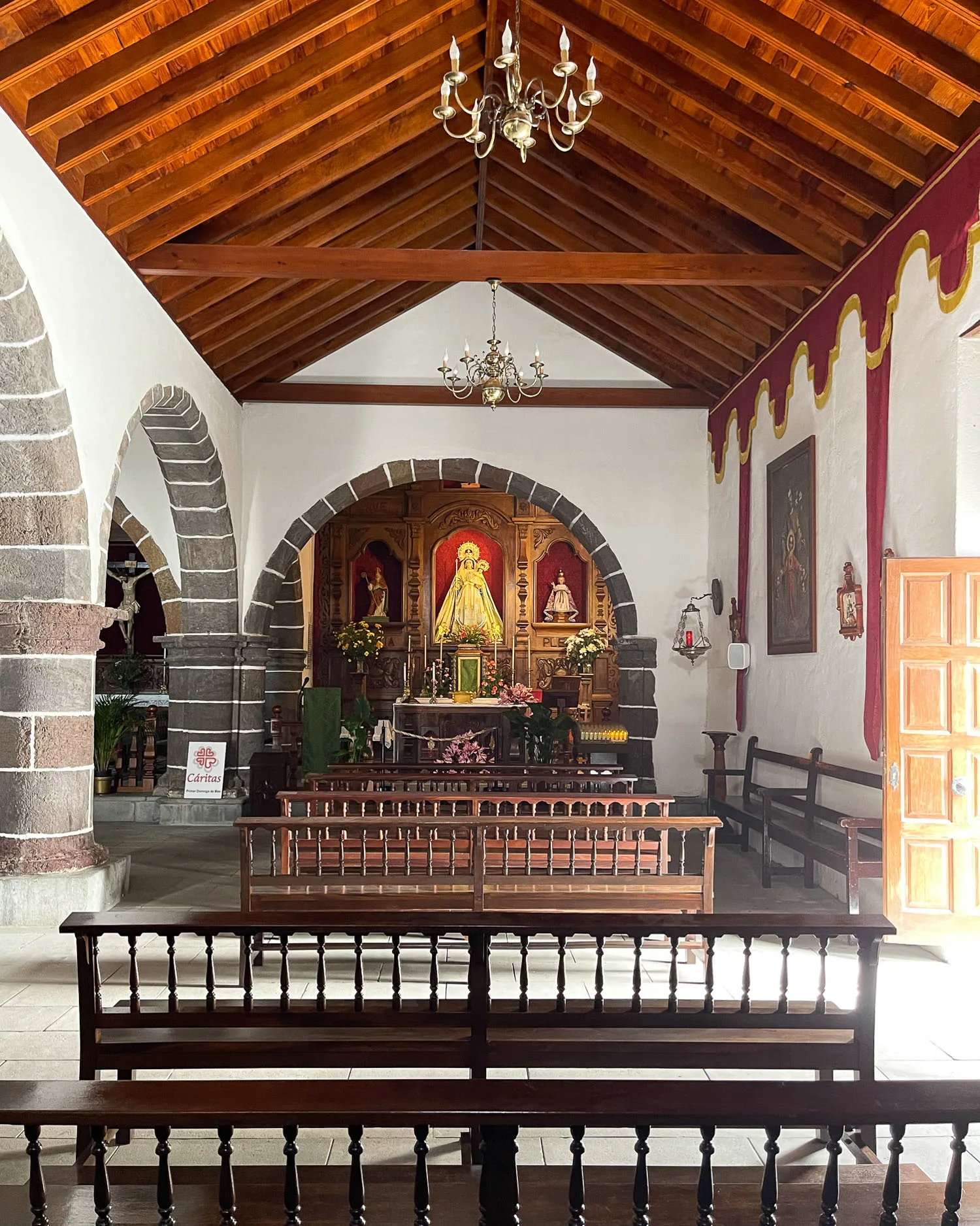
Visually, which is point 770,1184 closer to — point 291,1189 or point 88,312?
point 291,1189

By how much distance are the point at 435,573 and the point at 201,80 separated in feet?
33.8

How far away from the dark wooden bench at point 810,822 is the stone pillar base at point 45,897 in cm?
424

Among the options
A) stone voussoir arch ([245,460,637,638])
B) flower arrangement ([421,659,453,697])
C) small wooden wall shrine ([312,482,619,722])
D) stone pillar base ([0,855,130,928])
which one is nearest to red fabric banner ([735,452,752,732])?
stone voussoir arch ([245,460,637,638])

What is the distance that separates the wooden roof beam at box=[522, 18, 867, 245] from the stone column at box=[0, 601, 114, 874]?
15.3ft

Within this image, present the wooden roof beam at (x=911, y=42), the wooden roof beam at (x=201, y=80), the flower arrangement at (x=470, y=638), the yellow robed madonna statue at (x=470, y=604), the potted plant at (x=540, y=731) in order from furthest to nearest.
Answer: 1. the yellow robed madonna statue at (x=470, y=604)
2. the flower arrangement at (x=470, y=638)
3. the potted plant at (x=540, y=731)
4. the wooden roof beam at (x=201, y=80)
5. the wooden roof beam at (x=911, y=42)

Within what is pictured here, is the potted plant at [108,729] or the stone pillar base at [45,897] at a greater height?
the potted plant at [108,729]

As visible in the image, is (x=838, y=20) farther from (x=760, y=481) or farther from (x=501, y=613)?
(x=501, y=613)

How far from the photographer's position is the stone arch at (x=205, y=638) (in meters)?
10.4

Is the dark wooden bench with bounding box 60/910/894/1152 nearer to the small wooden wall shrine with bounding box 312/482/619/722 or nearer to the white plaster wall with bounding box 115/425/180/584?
the white plaster wall with bounding box 115/425/180/584

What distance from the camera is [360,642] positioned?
14305 mm

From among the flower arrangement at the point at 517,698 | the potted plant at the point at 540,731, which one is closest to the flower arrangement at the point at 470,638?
the flower arrangement at the point at 517,698

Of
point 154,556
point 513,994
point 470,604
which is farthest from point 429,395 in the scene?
point 513,994

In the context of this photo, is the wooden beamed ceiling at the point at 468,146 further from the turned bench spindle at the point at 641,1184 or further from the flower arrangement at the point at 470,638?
the flower arrangement at the point at 470,638

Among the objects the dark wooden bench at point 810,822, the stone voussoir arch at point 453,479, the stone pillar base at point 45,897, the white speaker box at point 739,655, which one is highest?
the stone voussoir arch at point 453,479
